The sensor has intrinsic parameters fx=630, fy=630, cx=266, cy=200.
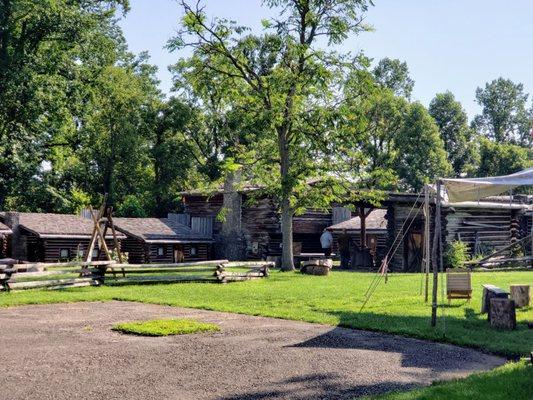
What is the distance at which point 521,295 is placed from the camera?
1538 cm

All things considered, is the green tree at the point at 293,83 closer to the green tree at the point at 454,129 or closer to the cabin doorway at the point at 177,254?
the cabin doorway at the point at 177,254

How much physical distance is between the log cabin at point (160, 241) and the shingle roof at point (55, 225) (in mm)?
2312

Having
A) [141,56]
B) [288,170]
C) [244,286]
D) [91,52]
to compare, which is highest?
[141,56]

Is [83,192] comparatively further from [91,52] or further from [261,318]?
[261,318]

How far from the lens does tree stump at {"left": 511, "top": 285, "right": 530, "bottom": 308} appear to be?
15.3 metres

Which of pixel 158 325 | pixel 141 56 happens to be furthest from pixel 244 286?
pixel 141 56

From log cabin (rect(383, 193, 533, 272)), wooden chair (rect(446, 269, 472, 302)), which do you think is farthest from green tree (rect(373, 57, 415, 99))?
wooden chair (rect(446, 269, 472, 302))

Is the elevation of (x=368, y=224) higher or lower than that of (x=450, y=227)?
higher

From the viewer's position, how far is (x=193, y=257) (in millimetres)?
46438

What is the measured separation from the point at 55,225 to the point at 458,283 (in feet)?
97.4

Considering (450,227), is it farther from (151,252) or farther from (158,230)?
(151,252)

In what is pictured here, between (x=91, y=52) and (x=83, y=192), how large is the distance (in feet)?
68.6

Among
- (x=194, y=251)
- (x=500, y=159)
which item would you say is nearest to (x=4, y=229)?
(x=194, y=251)

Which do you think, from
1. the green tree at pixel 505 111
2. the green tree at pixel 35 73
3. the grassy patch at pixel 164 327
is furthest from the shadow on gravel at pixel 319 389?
the green tree at pixel 505 111
